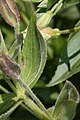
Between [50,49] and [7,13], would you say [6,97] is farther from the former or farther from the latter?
[50,49]

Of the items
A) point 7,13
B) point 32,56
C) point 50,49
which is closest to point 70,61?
point 32,56

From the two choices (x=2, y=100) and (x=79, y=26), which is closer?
(x=2, y=100)

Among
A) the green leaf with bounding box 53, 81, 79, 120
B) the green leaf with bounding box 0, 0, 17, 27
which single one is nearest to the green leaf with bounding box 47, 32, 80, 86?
the green leaf with bounding box 53, 81, 79, 120

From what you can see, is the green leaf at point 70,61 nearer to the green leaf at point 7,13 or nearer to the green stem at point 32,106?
the green stem at point 32,106

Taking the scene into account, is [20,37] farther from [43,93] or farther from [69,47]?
[43,93]

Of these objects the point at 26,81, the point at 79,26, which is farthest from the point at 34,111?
the point at 79,26

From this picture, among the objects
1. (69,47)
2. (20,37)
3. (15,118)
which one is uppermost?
(20,37)

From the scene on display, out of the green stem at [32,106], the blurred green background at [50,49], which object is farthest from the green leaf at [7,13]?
the blurred green background at [50,49]
